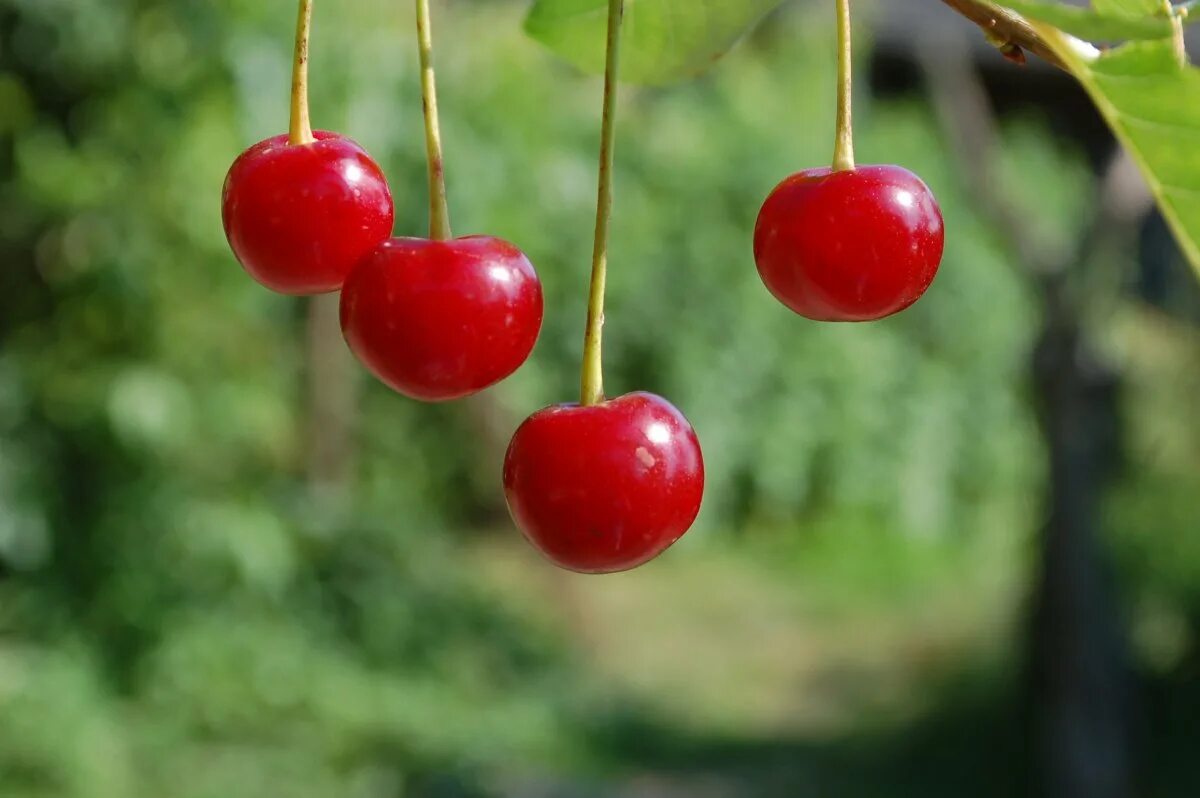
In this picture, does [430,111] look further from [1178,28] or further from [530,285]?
[1178,28]

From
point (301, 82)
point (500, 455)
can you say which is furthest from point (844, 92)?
point (500, 455)

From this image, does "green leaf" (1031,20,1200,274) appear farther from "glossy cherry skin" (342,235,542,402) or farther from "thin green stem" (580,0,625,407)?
"glossy cherry skin" (342,235,542,402)

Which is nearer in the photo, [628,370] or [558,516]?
[558,516]

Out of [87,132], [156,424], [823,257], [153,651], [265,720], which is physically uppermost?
[87,132]

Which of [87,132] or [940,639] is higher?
[87,132]

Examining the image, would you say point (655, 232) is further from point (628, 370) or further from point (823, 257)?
point (823, 257)

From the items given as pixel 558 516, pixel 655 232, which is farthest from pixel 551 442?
pixel 655 232
